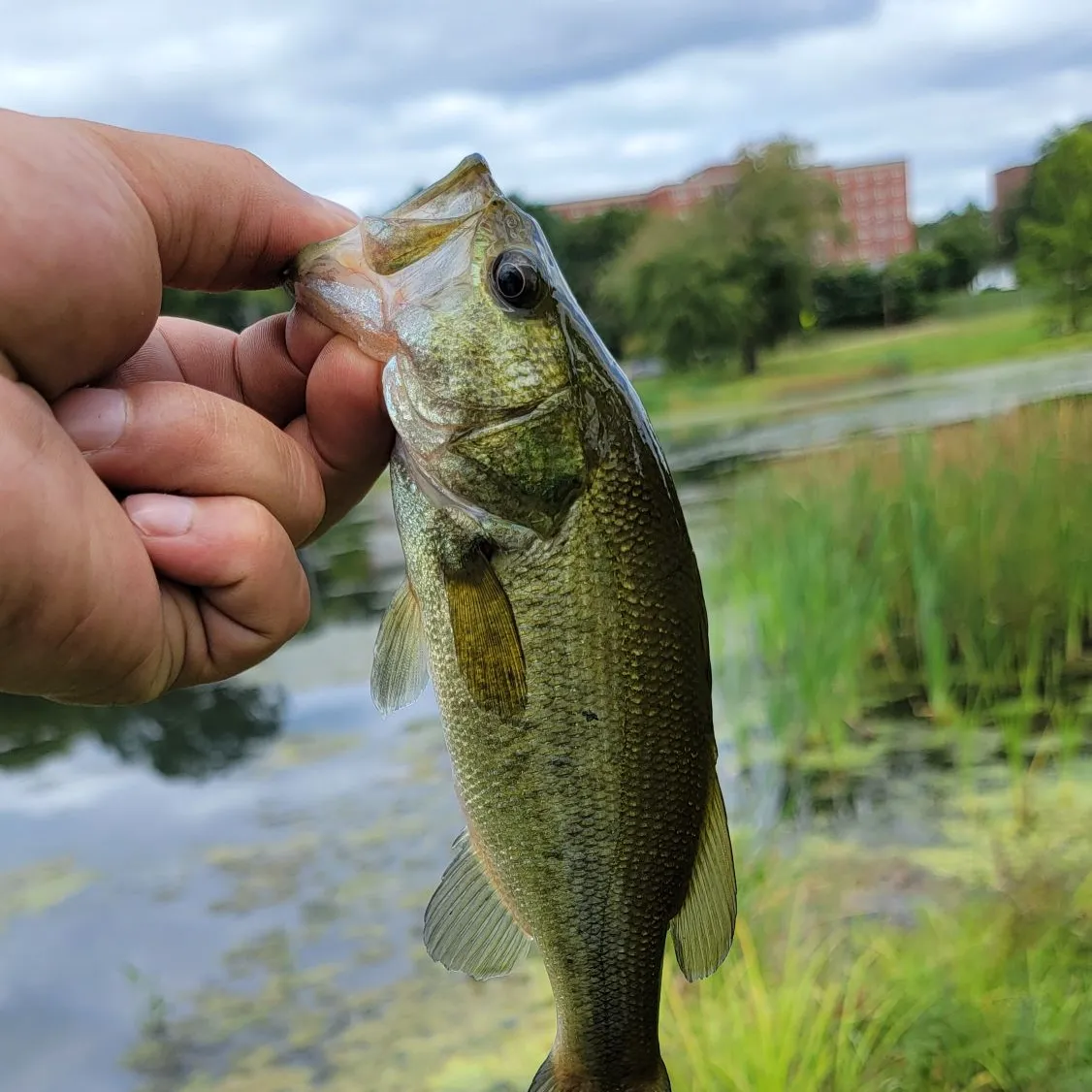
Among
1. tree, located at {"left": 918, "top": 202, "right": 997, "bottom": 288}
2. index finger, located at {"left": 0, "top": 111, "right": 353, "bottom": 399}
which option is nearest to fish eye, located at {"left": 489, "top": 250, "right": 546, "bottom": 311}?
index finger, located at {"left": 0, "top": 111, "right": 353, "bottom": 399}

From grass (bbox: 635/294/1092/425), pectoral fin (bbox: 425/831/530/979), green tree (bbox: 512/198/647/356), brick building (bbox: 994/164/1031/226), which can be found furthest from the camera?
green tree (bbox: 512/198/647/356)

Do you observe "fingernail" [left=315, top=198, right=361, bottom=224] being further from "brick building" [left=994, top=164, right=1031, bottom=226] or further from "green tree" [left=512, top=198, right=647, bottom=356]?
"green tree" [left=512, top=198, right=647, bottom=356]

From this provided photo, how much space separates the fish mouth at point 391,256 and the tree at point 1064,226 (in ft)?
37.4

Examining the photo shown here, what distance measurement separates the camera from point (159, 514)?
136cm

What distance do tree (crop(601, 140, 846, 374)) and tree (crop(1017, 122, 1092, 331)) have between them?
11.6 metres

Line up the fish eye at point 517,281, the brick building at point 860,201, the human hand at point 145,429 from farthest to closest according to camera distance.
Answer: the brick building at point 860,201 < the fish eye at point 517,281 < the human hand at point 145,429

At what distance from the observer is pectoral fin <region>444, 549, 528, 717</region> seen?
1378 millimetres

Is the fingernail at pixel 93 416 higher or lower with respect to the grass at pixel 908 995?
higher

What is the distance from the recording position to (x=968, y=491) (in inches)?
211

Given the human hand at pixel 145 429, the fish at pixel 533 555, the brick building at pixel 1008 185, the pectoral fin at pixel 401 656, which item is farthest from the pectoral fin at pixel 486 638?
the brick building at pixel 1008 185

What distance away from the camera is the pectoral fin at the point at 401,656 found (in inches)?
58.7

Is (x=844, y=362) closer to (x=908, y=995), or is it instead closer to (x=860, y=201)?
(x=860, y=201)

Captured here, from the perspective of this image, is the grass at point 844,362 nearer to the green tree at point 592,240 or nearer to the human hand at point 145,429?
the green tree at point 592,240

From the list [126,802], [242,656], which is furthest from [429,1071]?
[126,802]
